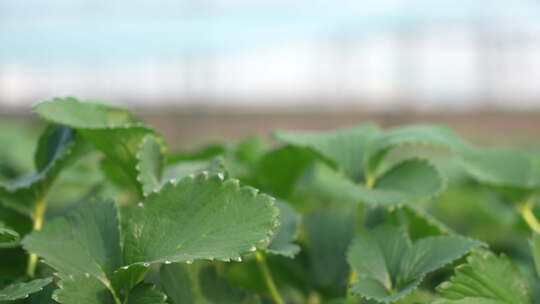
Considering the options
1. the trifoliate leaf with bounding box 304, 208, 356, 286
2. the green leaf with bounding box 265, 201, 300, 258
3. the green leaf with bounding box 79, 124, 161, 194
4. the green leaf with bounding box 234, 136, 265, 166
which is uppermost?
the green leaf with bounding box 79, 124, 161, 194

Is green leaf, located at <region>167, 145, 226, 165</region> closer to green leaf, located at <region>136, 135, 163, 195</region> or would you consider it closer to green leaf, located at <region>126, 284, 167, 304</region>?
green leaf, located at <region>136, 135, 163, 195</region>

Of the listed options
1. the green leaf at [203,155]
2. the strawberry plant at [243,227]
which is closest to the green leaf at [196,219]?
the strawberry plant at [243,227]

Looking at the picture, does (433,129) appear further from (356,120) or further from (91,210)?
(356,120)

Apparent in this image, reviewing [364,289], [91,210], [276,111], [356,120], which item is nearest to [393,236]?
[364,289]

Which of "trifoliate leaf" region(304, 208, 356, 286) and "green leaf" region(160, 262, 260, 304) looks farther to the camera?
"trifoliate leaf" region(304, 208, 356, 286)

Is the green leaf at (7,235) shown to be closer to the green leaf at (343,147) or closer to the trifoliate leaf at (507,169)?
the green leaf at (343,147)

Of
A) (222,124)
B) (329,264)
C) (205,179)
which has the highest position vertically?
(205,179)

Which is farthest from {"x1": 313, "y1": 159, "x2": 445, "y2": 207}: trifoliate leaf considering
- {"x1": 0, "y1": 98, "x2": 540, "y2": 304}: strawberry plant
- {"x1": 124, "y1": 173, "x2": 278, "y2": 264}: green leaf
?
{"x1": 124, "y1": 173, "x2": 278, "y2": 264}: green leaf
